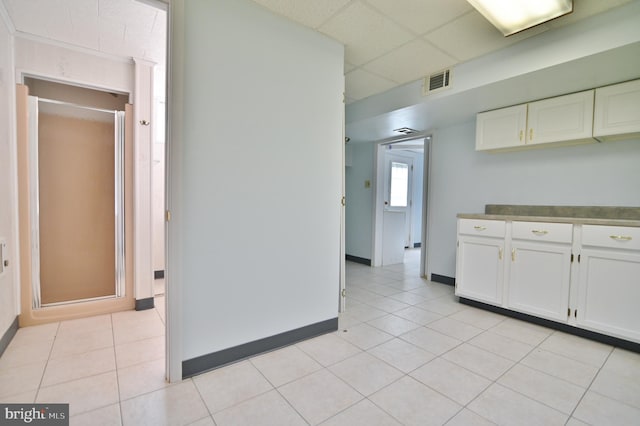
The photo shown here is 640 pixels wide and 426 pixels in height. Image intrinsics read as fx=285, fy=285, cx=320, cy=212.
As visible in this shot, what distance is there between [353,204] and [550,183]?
3080 millimetres

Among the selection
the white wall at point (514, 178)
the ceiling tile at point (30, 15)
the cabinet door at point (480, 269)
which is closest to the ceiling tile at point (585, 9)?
the white wall at point (514, 178)

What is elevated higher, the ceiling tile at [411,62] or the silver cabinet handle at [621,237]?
the ceiling tile at [411,62]

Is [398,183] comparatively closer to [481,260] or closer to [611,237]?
[481,260]

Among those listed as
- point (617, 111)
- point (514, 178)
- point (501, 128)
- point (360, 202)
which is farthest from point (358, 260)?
point (617, 111)

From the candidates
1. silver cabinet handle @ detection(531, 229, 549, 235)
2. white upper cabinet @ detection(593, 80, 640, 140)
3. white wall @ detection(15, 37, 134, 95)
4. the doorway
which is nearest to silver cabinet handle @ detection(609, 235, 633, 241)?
silver cabinet handle @ detection(531, 229, 549, 235)

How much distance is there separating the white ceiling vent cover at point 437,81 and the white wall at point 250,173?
1078mm

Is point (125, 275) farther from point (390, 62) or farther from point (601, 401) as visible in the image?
point (601, 401)

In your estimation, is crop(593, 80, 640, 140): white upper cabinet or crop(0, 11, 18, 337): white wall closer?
crop(0, 11, 18, 337): white wall

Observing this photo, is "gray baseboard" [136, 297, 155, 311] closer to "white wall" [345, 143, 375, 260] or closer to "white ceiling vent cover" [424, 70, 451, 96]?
"white wall" [345, 143, 375, 260]

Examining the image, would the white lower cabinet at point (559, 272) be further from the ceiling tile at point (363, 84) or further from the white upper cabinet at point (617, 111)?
the ceiling tile at point (363, 84)

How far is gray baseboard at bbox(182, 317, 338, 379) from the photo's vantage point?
181 cm

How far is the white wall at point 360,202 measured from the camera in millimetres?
5199

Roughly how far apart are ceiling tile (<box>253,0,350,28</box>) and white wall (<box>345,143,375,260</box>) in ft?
10.5

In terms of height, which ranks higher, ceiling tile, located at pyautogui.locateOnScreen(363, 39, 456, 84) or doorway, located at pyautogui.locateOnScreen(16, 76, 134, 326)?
ceiling tile, located at pyautogui.locateOnScreen(363, 39, 456, 84)
